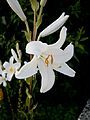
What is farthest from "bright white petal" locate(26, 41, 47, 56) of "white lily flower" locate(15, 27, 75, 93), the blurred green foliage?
the blurred green foliage

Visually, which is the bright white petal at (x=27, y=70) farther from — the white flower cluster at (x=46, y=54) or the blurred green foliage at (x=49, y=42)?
the blurred green foliage at (x=49, y=42)

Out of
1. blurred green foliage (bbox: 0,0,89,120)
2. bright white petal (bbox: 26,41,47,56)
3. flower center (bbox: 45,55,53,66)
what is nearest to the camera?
bright white petal (bbox: 26,41,47,56)

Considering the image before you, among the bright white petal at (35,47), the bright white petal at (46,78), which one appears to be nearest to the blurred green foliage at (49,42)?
the bright white petal at (46,78)

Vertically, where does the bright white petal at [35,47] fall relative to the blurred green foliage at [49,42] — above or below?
above

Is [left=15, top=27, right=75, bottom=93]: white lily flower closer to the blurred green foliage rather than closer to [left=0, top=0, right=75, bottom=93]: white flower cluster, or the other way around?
[left=0, top=0, right=75, bottom=93]: white flower cluster

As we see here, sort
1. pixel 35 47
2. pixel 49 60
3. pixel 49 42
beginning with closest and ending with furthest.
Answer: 1. pixel 35 47
2. pixel 49 60
3. pixel 49 42

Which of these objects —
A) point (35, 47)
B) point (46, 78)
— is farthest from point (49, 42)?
point (35, 47)

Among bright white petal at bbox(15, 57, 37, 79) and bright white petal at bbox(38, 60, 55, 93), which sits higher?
bright white petal at bbox(15, 57, 37, 79)

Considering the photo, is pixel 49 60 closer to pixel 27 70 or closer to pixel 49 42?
pixel 27 70
